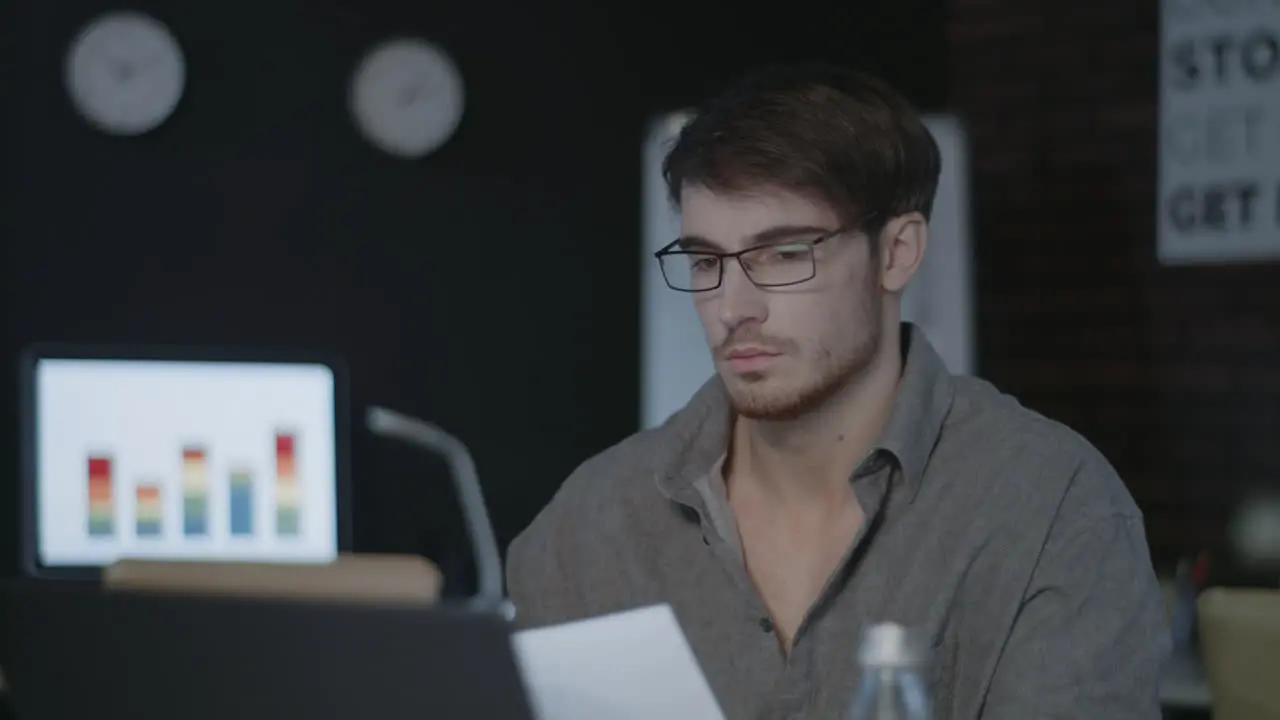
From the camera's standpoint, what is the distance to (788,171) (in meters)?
1.72

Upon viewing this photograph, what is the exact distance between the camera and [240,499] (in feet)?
10.4

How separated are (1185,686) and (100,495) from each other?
2007 millimetres

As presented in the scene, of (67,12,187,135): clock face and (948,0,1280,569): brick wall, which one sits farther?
(948,0,1280,569): brick wall

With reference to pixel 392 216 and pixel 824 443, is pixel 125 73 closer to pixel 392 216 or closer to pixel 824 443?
pixel 392 216

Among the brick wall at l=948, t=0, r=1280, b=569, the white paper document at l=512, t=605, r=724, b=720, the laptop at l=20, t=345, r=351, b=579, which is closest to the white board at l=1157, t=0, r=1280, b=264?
the brick wall at l=948, t=0, r=1280, b=569

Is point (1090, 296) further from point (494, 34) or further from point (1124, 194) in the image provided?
point (494, 34)

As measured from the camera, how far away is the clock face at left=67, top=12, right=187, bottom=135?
385 cm

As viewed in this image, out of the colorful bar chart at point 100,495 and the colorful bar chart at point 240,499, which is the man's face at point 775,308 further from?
the colorful bar chart at point 100,495

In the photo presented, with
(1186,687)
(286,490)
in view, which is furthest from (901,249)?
(286,490)

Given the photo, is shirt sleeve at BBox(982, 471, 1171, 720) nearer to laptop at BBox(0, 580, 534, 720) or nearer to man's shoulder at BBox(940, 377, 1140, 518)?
man's shoulder at BBox(940, 377, 1140, 518)

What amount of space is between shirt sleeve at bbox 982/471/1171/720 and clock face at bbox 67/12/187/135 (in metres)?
2.84

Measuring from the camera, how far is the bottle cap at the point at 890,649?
0.96 meters

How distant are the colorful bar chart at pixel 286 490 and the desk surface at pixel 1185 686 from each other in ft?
5.30

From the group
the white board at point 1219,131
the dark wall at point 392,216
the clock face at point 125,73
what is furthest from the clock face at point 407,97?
the white board at point 1219,131
